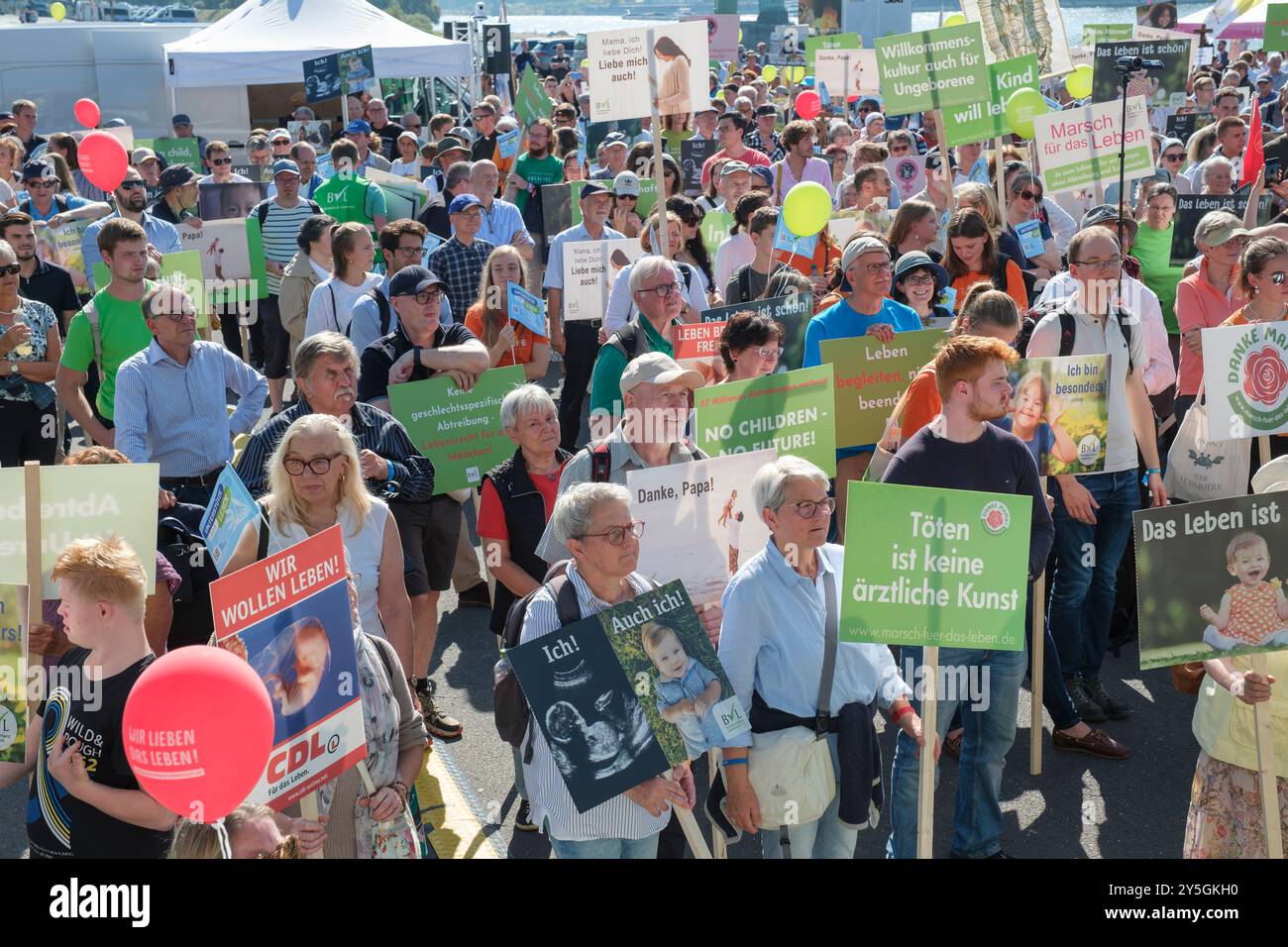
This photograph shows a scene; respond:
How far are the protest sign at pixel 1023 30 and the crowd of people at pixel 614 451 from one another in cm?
180

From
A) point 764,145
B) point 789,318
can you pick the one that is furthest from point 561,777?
point 764,145

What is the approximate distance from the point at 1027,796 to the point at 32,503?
381 cm

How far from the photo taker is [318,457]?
4461mm

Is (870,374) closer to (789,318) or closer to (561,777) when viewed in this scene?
(789,318)

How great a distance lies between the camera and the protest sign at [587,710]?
3.47 metres

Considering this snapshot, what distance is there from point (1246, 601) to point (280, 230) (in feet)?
29.2

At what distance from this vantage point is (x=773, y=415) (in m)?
5.50

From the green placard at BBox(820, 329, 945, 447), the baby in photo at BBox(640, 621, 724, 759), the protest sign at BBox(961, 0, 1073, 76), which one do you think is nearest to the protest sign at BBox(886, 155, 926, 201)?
the protest sign at BBox(961, 0, 1073, 76)

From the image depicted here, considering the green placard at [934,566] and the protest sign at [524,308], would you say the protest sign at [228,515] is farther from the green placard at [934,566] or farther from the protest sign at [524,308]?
the protest sign at [524,308]

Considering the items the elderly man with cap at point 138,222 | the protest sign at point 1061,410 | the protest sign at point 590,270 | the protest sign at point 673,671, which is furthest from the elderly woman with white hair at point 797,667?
the elderly man with cap at point 138,222

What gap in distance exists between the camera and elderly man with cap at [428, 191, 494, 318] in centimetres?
912

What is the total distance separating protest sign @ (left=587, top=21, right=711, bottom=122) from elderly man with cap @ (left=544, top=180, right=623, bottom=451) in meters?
0.59

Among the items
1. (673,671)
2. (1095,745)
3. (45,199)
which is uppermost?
Result: (45,199)
